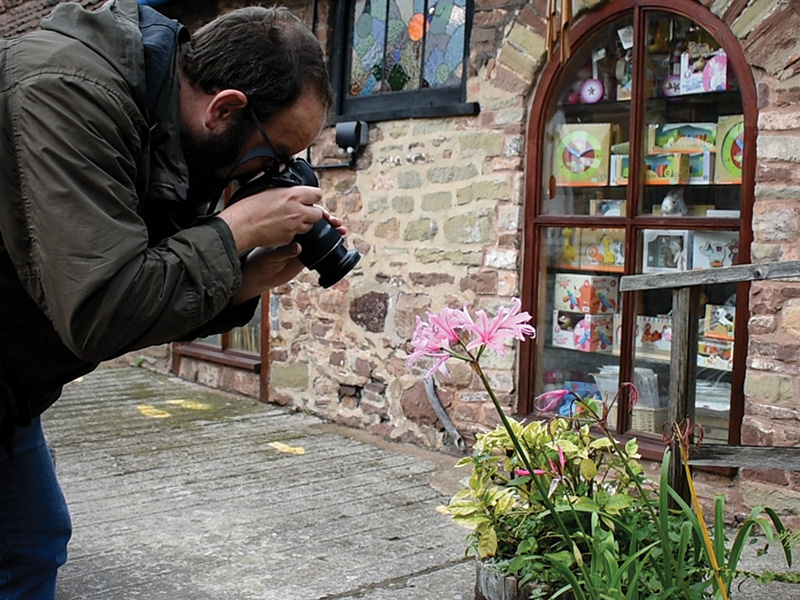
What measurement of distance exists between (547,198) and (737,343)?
1303mm

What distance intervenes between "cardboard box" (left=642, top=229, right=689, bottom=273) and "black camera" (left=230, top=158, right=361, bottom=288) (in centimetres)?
276

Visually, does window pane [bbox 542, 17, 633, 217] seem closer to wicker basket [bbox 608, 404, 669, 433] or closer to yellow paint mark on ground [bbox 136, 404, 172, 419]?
wicker basket [bbox 608, 404, 669, 433]

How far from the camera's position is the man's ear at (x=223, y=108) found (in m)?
1.76

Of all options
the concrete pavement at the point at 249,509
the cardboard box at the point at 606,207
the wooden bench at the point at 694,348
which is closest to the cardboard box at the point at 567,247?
the cardboard box at the point at 606,207

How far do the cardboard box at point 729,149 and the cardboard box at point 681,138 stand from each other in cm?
4

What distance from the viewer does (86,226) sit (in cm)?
148

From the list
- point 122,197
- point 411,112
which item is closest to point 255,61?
point 122,197

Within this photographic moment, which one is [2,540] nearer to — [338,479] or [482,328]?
[482,328]

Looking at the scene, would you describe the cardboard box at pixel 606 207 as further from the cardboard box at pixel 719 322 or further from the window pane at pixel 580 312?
the cardboard box at pixel 719 322

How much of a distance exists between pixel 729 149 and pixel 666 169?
33 centimetres

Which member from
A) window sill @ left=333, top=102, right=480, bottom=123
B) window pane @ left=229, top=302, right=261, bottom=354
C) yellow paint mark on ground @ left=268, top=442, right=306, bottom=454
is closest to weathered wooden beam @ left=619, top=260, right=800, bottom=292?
window sill @ left=333, top=102, right=480, bottom=123

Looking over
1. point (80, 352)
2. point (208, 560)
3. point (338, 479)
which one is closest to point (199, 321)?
point (80, 352)

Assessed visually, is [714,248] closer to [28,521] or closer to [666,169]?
[666,169]

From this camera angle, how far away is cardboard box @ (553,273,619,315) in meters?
4.80
